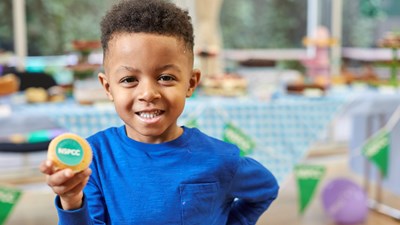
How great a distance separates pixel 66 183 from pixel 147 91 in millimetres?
173

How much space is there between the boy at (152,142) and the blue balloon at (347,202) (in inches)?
78.2

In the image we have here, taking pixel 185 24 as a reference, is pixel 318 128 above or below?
below

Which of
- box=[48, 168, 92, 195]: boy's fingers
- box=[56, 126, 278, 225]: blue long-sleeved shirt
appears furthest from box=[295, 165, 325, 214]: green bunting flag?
box=[48, 168, 92, 195]: boy's fingers

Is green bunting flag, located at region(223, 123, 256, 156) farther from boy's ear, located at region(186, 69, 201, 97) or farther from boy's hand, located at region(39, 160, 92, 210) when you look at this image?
boy's hand, located at region(39, 160, 92, 210)

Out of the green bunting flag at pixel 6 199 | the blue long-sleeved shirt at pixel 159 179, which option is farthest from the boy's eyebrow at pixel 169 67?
the green bunting flag at pixel 6 199

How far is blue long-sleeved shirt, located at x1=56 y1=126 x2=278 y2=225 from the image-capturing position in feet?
2.63

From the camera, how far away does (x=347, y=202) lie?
→ 9.02 feet

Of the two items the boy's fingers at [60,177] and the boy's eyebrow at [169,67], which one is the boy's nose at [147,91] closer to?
the boy's eyebrow at [169,67]

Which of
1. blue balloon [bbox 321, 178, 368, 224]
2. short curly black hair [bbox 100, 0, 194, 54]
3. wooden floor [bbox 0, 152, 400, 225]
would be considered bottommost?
wooden floor [bbox 0, 152, 400, 225]

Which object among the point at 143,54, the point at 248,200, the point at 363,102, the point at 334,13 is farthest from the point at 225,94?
the point at 334,13

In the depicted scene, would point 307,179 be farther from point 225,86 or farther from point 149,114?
point 149,114

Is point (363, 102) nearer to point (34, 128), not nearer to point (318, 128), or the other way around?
point (318, 128)

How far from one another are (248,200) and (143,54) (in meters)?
0.33

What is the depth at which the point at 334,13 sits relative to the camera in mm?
5016
